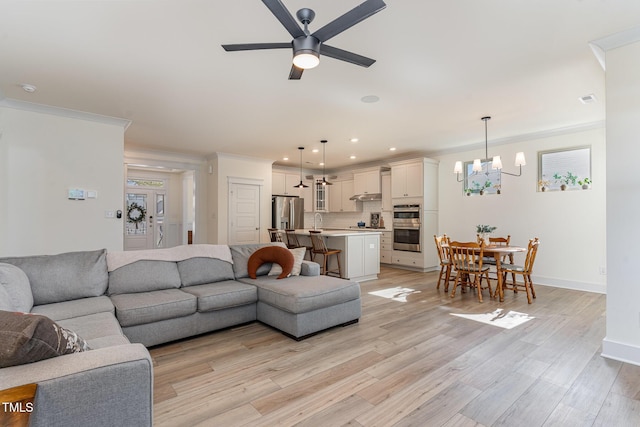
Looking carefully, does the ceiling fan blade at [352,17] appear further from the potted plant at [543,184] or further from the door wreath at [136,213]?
the door wreath at [136,213]

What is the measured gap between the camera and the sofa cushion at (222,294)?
3042 mm

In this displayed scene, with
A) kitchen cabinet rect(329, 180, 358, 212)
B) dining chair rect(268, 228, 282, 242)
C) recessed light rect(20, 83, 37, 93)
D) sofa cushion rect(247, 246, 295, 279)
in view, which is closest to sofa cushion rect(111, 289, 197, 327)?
sofa cushion rect(247, 246, 295, 279)

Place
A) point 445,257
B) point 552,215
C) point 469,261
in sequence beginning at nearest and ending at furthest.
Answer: point 469,261
point 445,257
point 552,215

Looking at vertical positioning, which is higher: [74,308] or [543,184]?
[543,184]

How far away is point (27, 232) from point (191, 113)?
2.69 metres

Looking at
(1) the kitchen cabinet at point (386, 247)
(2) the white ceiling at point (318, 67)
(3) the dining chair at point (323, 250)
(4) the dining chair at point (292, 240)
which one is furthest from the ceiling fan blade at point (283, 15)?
(1) the kitchen cabinet at point (386, 247)

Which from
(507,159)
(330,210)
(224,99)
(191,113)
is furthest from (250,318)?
(330,210)

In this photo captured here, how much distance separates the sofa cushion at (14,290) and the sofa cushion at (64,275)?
13 cm

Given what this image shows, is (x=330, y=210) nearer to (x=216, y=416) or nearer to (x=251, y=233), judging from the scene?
(x=251, y=233)

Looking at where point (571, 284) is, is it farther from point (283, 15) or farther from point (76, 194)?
point (76, 194)

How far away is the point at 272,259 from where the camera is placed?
12.6ft

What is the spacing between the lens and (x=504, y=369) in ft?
8.11

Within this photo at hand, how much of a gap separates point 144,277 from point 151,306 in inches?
21.4

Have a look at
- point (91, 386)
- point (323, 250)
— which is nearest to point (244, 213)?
point (323, 250)
